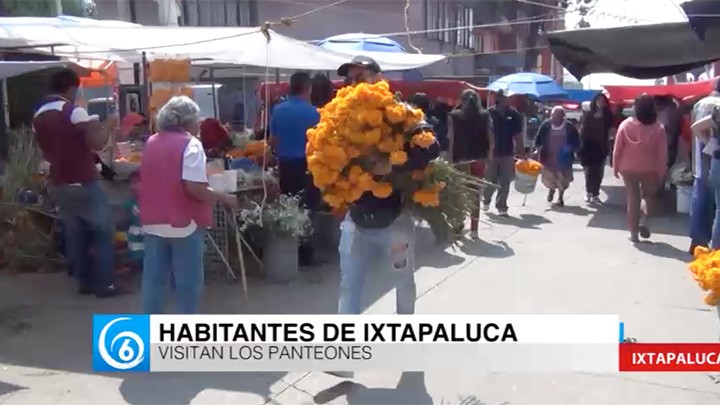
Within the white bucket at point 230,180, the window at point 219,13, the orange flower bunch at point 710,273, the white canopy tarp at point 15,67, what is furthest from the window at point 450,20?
the orange flower bunch at point 710,273

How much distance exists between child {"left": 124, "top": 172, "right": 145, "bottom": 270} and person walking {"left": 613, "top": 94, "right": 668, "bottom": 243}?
5.02 m

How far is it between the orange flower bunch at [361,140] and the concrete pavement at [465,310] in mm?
1118

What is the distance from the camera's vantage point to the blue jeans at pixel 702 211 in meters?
7.86

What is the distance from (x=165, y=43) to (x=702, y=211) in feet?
17.0

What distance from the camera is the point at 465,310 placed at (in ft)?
21.0

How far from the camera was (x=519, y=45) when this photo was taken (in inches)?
1833

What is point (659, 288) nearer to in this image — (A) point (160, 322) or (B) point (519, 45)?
(A) point (160, 322)

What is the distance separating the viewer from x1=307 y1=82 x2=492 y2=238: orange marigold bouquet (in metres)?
4.70

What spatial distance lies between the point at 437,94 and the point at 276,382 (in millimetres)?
14731

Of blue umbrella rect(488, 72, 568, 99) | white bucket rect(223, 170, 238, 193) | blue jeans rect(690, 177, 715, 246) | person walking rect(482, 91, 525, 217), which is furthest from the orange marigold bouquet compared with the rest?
blue umbrella rect(488, 72, 568, 99)

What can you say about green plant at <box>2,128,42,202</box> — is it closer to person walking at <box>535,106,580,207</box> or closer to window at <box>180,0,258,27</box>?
person walking at <box>535,106,580,207</box>

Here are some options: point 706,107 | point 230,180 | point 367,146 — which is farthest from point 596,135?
point 367,146

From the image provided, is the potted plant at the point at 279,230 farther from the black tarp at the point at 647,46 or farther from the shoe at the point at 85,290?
the black tarp at the point at 647,46

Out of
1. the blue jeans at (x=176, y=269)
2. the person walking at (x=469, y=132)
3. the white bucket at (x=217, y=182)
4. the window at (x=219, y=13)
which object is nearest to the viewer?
the blue jeans at (x=176, y=269)
